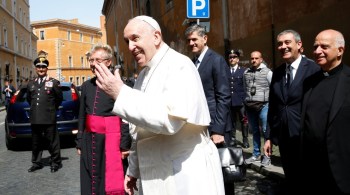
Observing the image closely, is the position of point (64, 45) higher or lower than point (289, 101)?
higher

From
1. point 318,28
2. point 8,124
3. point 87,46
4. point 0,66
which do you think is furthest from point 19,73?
point 318,28

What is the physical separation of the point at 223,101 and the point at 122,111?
2292 millimetres

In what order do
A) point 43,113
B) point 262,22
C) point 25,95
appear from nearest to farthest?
point 43,113, point 25,95, point 262,22

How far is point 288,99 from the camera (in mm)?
3896

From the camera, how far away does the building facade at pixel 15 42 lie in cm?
4162

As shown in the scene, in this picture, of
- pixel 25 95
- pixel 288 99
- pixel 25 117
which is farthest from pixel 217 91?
pixel 25 95

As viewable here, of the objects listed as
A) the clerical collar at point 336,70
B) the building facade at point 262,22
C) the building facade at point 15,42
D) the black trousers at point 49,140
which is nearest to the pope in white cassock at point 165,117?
the clerical collar at point 336,70

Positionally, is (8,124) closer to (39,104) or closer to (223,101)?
(39,104)

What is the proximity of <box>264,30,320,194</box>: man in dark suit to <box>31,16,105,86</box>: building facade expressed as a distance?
70.8 m

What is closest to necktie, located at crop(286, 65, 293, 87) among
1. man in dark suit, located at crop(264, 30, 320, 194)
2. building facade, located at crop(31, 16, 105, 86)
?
man in dark suit, located at crop(264, 30, 320, 194)

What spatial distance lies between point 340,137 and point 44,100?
17.8 feet

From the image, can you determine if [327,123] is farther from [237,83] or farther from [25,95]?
[25,95]

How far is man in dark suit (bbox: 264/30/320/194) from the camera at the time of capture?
12.4ft

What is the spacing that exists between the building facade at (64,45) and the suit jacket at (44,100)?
220ft
